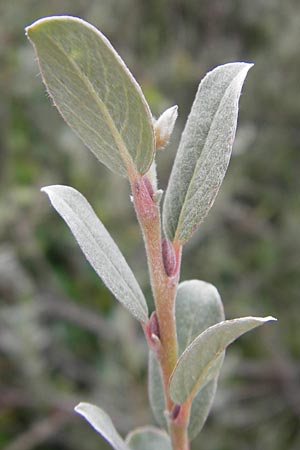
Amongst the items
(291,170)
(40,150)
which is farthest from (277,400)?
(40,150)

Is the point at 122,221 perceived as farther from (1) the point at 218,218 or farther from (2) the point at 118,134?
(2) the point at 118,134

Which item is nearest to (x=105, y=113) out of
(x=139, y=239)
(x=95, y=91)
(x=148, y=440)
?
(x=95, y=91)

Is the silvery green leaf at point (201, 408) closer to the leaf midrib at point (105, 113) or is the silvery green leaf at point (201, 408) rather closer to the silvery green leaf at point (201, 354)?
the silvery green leaf at point (201, 354)

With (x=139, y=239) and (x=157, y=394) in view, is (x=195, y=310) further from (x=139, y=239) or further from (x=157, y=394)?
(x=139, y=239)

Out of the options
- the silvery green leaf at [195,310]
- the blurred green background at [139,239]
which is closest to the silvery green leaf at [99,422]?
the silvery green leaf at [195,310]

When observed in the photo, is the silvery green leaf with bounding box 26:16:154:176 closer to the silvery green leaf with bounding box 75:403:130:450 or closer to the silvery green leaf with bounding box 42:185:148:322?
the silvery green leaf with bounding box 42:185:148:322
